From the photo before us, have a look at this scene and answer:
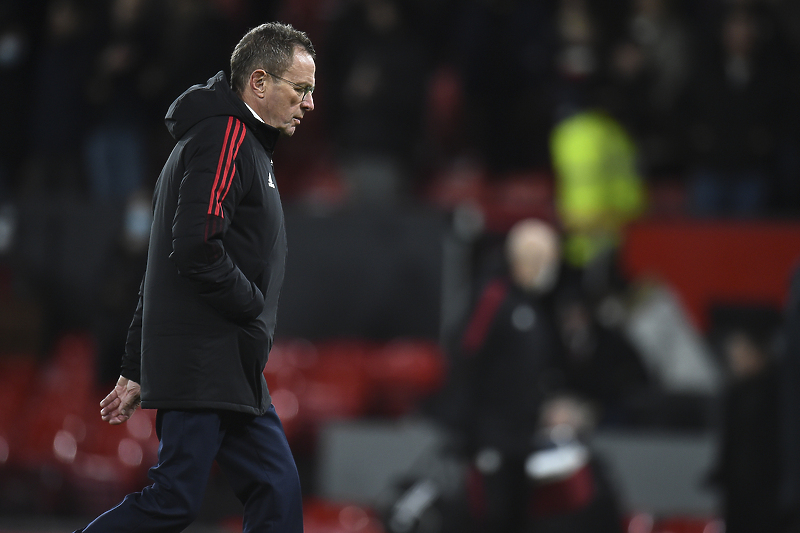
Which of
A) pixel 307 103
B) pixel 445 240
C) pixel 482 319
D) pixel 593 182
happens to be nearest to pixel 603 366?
pixel 593 182

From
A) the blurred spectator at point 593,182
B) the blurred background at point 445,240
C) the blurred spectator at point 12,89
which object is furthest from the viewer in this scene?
the blurred spectator at point 12,89

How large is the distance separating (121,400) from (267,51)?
3.38 feet

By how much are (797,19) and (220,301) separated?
27.0 ft

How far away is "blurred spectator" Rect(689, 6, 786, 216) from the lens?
26.5 feet

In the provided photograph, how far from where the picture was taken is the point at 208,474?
2949 millimetres

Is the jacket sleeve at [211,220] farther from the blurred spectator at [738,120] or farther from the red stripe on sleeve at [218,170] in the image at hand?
the blurred spectator at [738,120]

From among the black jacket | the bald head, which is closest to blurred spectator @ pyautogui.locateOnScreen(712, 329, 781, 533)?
the bald head

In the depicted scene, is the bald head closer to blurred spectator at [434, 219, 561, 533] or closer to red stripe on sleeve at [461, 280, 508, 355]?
blurred spectator at [434, 219, 561, 533]

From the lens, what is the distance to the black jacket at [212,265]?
2.77 m

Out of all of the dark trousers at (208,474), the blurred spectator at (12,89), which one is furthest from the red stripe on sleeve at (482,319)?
the blurred spectator at (12,89)

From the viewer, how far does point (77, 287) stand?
371 inches

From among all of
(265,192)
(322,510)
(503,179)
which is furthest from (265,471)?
(503,179)

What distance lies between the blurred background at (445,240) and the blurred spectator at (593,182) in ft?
0.07

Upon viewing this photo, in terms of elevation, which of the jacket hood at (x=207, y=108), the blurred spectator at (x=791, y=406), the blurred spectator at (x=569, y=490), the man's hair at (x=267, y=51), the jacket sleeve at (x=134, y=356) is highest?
the man's hair at (x=267, y=51)
